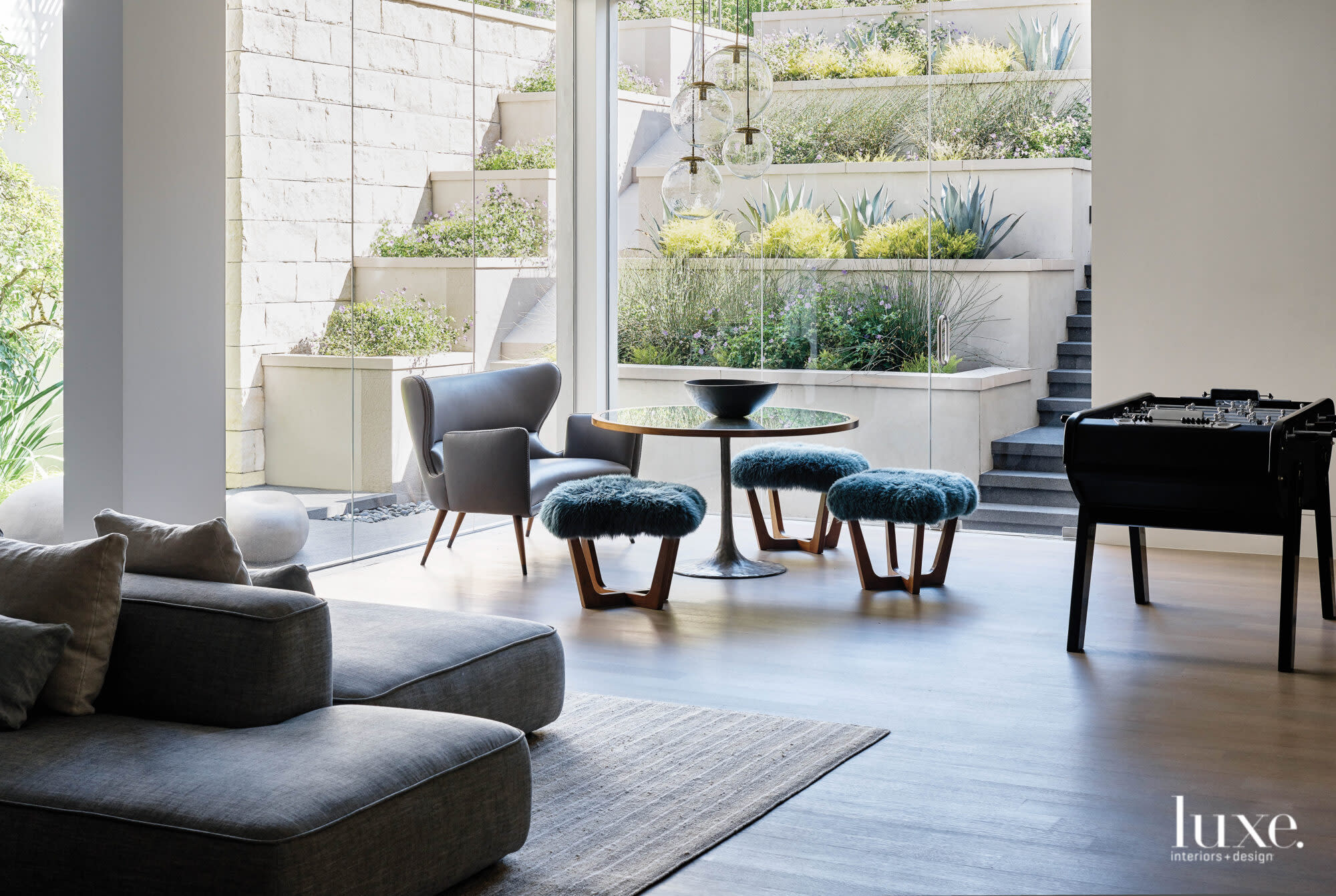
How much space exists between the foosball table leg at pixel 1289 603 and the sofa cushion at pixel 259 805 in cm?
285

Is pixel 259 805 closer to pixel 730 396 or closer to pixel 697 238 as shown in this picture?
pixel 730 396

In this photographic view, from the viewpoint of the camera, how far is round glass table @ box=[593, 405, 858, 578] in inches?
227

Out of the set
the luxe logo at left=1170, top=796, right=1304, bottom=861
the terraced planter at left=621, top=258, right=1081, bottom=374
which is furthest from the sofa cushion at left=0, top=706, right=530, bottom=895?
the terraced planter at left=621, top=258, right=1081, bottom=374

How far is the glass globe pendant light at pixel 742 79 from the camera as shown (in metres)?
4.74

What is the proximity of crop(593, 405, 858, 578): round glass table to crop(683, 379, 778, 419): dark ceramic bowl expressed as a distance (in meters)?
0.05

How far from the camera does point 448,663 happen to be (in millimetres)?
3469

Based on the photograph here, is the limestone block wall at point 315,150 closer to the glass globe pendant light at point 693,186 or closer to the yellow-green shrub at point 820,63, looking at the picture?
the yellow-green shrub at point 820,63

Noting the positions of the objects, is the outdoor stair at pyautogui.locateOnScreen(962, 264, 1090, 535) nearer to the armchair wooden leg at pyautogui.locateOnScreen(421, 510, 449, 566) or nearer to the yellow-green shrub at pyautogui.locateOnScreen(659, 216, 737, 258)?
the yellow-green shrub at pyautogui.locateOnScreen(659, 216, 737, 258)

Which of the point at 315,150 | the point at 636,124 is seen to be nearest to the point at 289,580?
the point at 315,150

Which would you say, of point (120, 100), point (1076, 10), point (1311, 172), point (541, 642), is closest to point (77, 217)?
point (120, 100)

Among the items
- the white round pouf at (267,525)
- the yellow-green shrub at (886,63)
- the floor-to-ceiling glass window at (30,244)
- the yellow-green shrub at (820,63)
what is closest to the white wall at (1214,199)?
the yellow-green shrub at (886,63)

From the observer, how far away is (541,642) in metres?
3.78

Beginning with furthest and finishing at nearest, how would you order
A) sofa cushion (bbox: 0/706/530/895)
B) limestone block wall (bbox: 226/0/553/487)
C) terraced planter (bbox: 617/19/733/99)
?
terraced planter (bbox: 617/19/733/99) → limestone block wall (bbox: 226/0/553/487) → sofa cushion (bbox: 0/706/530/895)

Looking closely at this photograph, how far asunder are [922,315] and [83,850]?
5.67m
